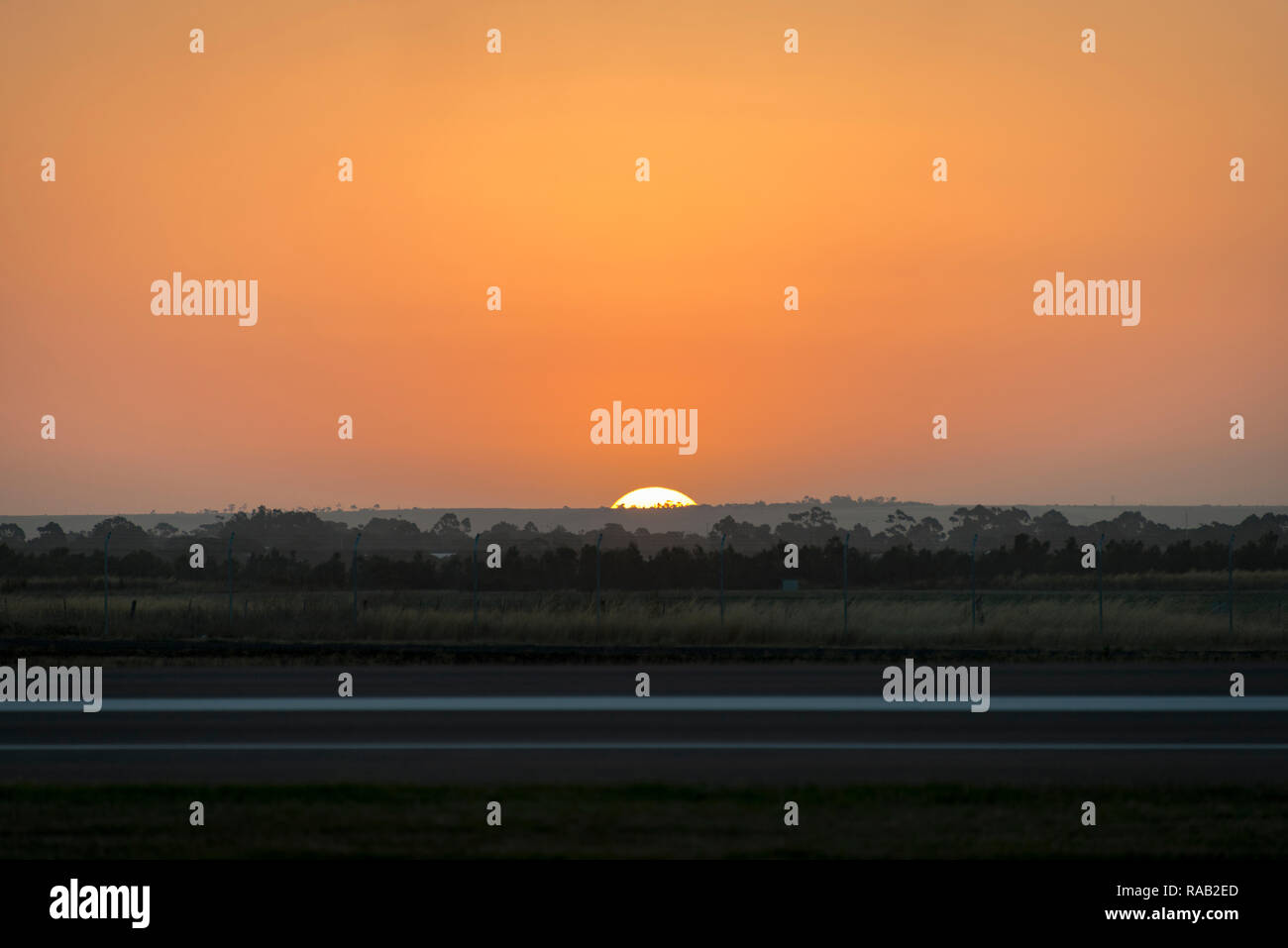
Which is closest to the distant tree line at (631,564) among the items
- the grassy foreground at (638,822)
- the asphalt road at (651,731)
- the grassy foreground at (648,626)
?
the grassy foreground at (648,626)

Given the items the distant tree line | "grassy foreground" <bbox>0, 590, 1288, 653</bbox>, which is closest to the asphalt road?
"grassy foreground" <bbox>0, 590, 1288, 653</bbox>

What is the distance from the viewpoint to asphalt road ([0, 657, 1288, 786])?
39.9 ft

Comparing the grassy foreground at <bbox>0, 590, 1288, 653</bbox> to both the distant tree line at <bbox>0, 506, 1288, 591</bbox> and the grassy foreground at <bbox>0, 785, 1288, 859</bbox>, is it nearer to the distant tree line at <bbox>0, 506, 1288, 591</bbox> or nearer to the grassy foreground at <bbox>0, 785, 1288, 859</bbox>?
the distant tree line at <bbox>0, 506, 1288, 591</bbox>

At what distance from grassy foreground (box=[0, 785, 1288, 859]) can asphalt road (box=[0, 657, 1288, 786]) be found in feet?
2.45

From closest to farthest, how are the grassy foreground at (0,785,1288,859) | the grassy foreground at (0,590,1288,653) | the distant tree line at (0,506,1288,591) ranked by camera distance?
1. the grassy foreground at (0,785,1288,859)
2. the grassy foreground at (0,590,1288,653)
3. the distant tree line at (0,506,1288,591)

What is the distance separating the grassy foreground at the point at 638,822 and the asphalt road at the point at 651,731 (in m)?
0.75

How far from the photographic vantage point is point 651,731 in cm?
1458

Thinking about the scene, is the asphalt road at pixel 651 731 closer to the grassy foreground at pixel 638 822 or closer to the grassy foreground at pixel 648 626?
the grassy foreground at pixel 638 822

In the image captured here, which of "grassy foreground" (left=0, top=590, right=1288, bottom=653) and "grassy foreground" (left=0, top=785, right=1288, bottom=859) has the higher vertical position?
"grassy foreground" (left=0, top=590, right=1288, bottom=653)

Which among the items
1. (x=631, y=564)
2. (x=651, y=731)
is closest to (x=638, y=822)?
(x=651, y=731)

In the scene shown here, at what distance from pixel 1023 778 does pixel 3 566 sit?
53.3 metres
